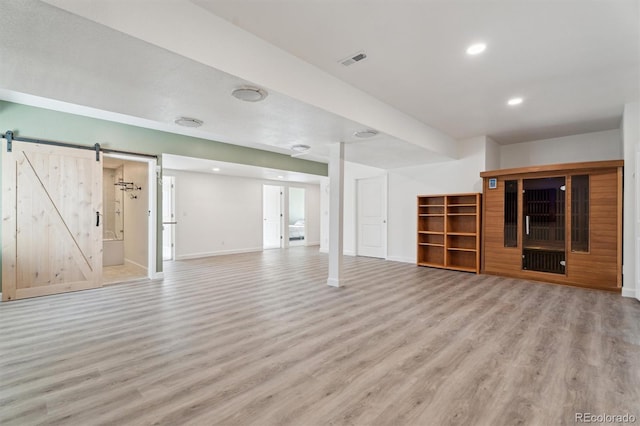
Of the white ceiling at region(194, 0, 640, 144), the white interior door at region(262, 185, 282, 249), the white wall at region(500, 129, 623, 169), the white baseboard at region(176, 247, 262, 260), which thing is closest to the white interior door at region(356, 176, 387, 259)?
the white wall at region(500, 129, 623, 169)

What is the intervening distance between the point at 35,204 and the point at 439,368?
18.9 feet

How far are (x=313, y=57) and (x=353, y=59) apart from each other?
1.40 feet

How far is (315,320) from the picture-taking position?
10.4 feet

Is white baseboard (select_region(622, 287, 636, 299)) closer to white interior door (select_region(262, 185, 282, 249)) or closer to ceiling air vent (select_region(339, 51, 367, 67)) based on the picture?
ceiling air vent (select_region(339, 51, 367, 67))

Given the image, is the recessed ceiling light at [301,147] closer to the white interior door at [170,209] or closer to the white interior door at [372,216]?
the white interior door at [372,216]

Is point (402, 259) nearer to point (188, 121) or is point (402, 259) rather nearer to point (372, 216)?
point (372, 216)

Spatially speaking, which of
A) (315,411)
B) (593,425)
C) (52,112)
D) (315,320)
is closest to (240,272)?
(315,320)

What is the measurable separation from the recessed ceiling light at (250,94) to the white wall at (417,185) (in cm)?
505

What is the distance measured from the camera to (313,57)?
2973 millimetres

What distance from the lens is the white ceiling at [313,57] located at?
2.07 metres

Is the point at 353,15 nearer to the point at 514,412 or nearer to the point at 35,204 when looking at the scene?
the point at 514,412

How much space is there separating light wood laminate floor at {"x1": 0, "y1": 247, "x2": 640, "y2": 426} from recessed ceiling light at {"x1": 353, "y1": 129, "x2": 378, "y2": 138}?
2389 millimetres

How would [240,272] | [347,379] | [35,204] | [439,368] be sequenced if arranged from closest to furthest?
1. [347,379]
2. [439,368]
3. [35,204]
4. [240,272]

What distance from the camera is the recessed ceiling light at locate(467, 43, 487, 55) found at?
9.14 feet
